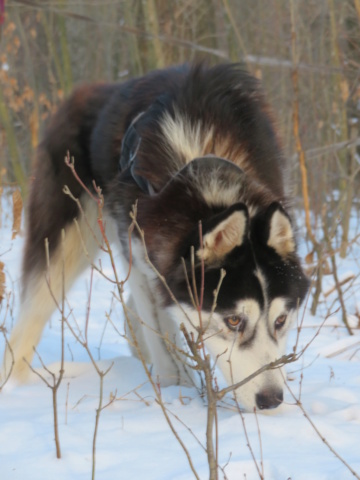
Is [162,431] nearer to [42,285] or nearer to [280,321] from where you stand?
[280,321]

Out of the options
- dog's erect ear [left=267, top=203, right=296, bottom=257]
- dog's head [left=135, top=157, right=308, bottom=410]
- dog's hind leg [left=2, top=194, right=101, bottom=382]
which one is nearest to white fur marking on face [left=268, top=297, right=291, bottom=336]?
dog's head [left=135, top=157, right=308, bottom=410]

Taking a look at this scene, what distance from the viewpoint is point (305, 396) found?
10.8ft

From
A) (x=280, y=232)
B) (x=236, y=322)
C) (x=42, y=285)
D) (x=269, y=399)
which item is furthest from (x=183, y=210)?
(x=42, y=285)

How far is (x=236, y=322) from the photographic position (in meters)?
2.99

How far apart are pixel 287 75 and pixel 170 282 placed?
637cm

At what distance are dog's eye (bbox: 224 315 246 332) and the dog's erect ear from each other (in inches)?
Answer: 14.1

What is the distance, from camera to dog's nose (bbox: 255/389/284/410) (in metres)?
2.86

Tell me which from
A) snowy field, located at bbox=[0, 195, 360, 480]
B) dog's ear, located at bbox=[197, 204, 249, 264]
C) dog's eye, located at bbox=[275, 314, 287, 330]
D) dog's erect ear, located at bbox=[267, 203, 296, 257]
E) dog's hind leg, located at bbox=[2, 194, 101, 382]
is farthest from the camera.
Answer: dog's hind leg, located at bbox=[2, 194, 101, 382]

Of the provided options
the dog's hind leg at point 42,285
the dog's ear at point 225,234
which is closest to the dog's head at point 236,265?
the dog's ear at point 225,234

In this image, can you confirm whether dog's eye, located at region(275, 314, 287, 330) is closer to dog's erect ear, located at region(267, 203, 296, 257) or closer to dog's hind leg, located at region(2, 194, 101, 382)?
dog's erect ear, located at region(267, 203, 296, 257)

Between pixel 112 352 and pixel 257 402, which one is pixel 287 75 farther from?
pixel 257 402

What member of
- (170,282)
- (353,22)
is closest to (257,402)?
(170,282)

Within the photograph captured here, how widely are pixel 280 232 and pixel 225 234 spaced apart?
0.88 feet

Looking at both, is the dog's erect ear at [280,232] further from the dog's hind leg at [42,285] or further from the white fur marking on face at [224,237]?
the dog's hind leg at [42,285]
